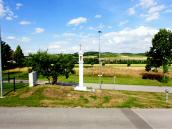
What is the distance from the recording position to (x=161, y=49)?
4578cm

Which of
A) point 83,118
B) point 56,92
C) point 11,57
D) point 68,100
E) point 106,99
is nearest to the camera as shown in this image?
point 83,118

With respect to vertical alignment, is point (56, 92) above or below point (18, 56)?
below

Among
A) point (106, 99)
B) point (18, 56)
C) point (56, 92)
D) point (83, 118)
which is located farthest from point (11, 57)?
point (83, 118)

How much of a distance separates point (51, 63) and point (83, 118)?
16118mm

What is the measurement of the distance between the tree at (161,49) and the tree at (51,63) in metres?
18.0

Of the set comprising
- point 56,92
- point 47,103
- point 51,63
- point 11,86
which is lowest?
point 47,103

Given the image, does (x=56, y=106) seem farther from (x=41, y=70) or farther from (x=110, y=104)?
(x=41, y=70)

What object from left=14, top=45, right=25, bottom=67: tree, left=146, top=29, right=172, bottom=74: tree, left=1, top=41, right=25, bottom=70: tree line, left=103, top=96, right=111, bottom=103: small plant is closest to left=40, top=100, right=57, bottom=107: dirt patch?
left=103, top=96, right=111, bottom=103: small plant

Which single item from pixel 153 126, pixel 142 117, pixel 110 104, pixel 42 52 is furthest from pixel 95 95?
pixel 42 52

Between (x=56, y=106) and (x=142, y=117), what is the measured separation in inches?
232

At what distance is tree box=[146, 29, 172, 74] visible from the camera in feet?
149

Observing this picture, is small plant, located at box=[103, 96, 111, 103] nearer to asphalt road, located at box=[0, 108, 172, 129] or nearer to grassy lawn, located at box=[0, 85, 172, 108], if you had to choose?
Answer: grassy lawn, located at box=[0, 85, 172, 108]

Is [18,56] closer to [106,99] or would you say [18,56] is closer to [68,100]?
[68,100]

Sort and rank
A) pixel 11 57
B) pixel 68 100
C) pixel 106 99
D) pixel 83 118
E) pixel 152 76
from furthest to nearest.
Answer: pixel 11 57 → pixel 152 76 → pixel 106 99 → pixel 68 100 → pixel 83 118
